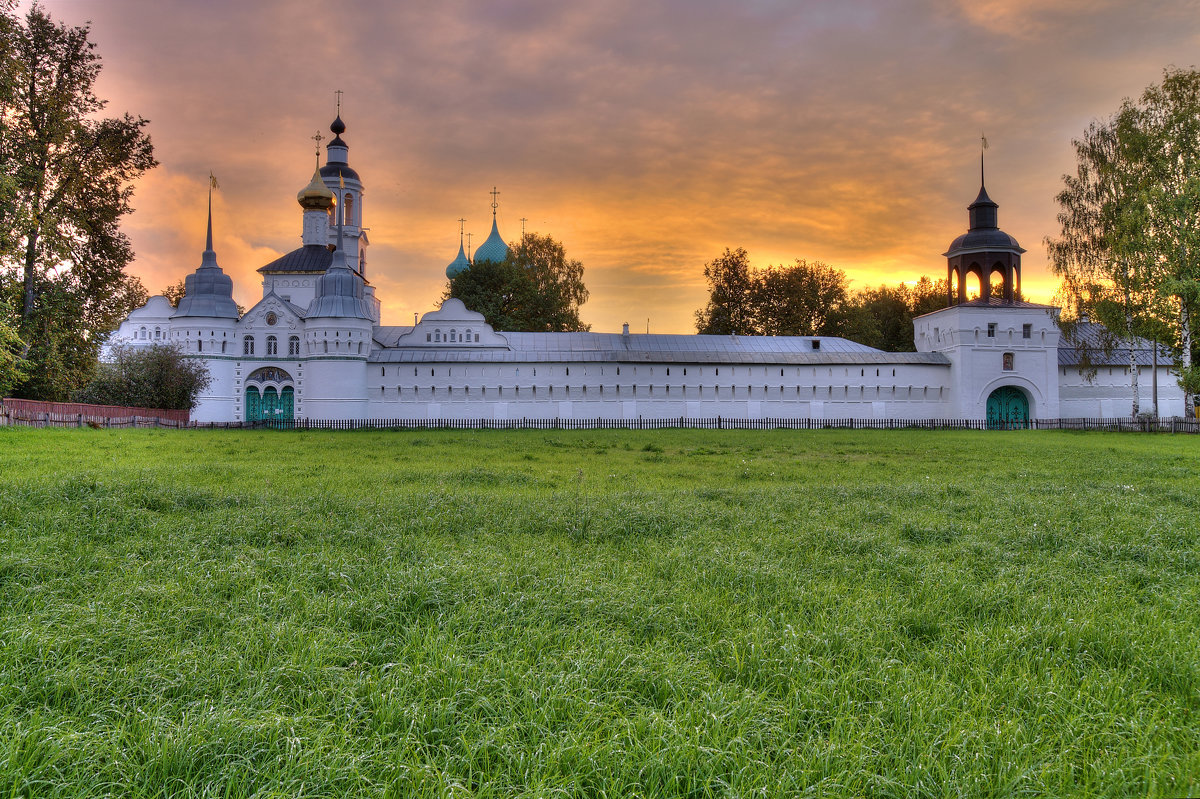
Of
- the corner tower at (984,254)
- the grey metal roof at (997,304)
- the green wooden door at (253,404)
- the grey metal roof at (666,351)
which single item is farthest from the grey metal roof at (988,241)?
the green wooden door at (253,404)

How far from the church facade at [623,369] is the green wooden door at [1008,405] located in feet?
0.25

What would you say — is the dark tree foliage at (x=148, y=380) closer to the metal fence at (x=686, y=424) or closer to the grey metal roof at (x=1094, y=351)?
the metal fence at (x=686, y=424)

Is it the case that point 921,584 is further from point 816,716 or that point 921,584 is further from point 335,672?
point 335,672

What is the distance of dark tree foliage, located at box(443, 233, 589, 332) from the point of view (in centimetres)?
4838

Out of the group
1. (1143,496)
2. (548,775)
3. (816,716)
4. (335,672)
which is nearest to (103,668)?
(335,672)

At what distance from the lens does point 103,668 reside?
3.10 meters

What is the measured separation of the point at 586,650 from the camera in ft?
11.0

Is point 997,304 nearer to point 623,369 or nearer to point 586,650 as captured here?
point 623,369

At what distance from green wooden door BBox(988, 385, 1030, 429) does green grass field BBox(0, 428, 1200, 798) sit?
35.6 metres

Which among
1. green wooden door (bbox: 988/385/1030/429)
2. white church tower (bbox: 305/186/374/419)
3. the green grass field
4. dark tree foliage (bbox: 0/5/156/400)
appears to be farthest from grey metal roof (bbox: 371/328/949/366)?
the green grass field

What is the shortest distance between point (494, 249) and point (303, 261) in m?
19.6

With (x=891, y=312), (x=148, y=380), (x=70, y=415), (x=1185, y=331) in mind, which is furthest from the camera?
(x=891, y=312)

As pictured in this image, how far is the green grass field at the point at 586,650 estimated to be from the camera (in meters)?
2.45

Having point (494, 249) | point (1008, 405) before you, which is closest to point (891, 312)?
point (1008, 405)
